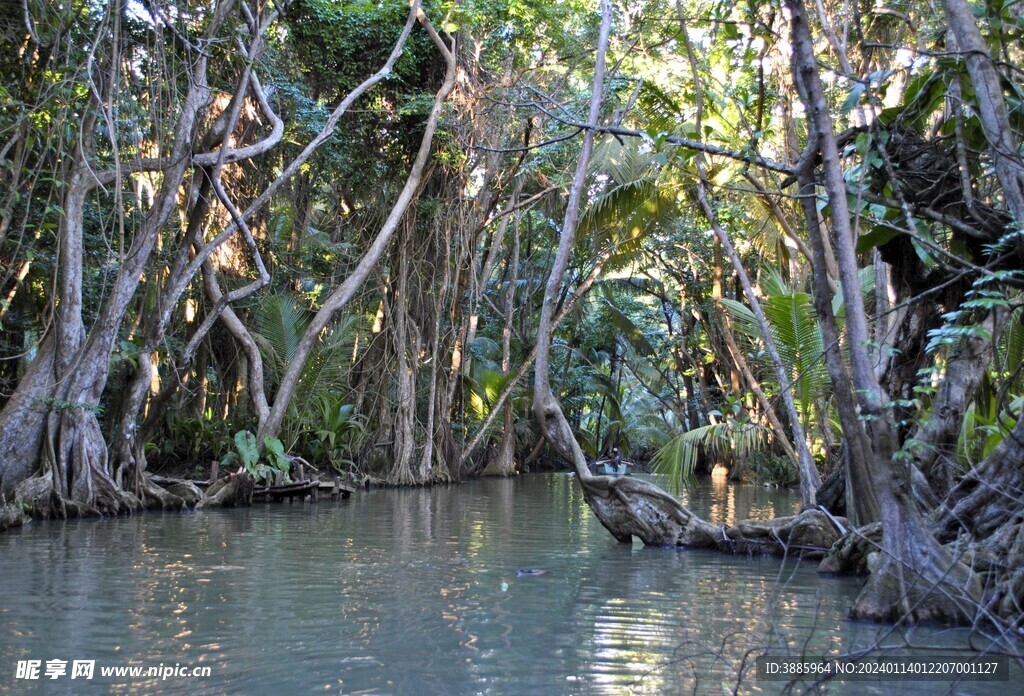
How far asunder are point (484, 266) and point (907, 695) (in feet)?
49.8

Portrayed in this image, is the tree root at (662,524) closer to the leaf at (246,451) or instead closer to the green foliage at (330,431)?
the leaf at (246,451)

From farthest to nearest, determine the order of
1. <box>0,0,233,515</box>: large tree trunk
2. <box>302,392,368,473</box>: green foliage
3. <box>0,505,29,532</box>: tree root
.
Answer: <box>302,392,368,473</box>: green foliage < <box>0,0,233,515</box>: large tree trunk < <box>0,505,29,532</box>: tree root

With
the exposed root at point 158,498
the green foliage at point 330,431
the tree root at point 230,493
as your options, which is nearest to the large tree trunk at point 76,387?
the exposed root at point 158,498

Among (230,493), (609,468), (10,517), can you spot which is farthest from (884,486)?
(609,468)

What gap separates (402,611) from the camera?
5.10 m

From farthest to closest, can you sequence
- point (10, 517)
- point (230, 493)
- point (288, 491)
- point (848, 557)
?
point (288, 491) < point (230, 493) < point (10, 517) < point (848, 557)

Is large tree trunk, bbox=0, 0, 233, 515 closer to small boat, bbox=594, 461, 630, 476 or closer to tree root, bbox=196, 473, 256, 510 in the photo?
tree root, bbox=196, 473, 256, 510

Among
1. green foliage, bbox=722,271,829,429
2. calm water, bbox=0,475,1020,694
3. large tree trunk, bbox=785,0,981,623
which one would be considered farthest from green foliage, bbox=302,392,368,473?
large tree trunk, bbox=785,0,981,623

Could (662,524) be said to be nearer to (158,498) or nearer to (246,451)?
(246,451)

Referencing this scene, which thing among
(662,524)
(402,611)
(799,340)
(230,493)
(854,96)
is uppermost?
(854,96)

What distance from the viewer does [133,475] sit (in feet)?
35.0

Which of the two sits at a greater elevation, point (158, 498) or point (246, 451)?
point (246, 451)

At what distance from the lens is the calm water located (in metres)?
3.83

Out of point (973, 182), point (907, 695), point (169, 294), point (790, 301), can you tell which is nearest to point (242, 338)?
point (169, 294)
